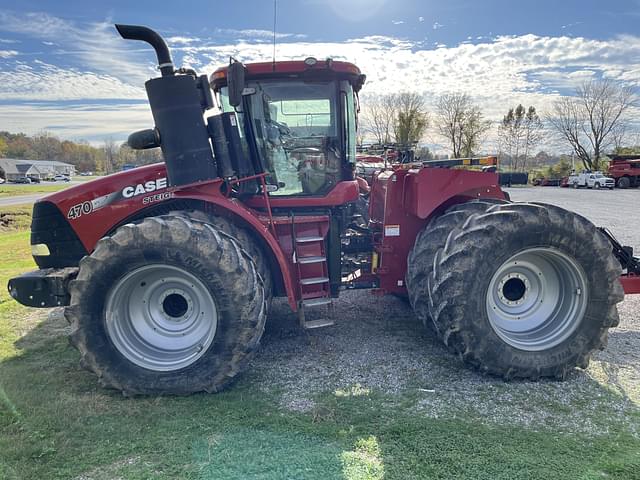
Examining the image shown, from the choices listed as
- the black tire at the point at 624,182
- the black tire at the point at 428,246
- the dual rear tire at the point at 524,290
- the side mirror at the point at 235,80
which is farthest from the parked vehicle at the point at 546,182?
the side mirror at the point at 235,80

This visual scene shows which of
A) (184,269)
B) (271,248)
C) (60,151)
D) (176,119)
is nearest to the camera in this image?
(184,269)

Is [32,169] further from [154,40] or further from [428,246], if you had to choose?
[428,246]

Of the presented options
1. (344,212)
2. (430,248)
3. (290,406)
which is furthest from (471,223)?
(290,406)

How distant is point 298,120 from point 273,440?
9.96ft


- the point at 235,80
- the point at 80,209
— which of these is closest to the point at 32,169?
the point at 80,209

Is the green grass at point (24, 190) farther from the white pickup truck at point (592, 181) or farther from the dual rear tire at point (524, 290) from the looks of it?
the white pickup truck at point (592, 181)

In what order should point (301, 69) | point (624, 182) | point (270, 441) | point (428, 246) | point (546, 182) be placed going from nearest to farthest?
point (270, 441)
point (301, 69)
point (428, 246)
point (624, 182)
point (546, 182)

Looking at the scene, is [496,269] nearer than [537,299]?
Yes

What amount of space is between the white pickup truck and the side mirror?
41491 millimetres

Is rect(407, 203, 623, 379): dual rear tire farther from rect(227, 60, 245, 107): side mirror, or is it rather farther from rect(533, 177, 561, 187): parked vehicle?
rect(533, 177, 561, 187): parked vehicle

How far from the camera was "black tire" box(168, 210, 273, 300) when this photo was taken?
4266mm

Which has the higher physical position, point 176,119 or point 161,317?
point 176,119

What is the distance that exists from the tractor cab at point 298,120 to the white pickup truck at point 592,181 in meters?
40.2

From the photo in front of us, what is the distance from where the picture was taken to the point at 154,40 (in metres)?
4.09
